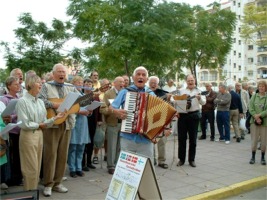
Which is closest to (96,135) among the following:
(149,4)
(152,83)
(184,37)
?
(152,83)

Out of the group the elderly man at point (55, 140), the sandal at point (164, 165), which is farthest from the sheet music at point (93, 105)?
the sandal at point (164, 165)

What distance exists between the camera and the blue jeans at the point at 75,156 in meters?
6.53

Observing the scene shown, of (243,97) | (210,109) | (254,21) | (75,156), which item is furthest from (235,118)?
(254,21)

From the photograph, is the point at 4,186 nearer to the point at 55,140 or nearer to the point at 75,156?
the point at 55,140

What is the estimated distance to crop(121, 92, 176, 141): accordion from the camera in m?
4.68

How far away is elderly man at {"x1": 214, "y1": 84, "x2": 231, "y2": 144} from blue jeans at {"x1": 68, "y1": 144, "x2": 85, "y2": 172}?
21.1 ft

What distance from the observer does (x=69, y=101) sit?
4.98 m

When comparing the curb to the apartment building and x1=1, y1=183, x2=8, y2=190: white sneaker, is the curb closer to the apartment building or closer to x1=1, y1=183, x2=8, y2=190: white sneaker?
x1=1, y1=183, x2=8, y2=190: white sneaker

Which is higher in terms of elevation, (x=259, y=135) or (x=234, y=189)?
(x=259, y=135)

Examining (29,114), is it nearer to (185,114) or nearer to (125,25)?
(185,114)

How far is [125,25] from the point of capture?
36.8 ft

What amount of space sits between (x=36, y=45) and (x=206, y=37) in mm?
9168

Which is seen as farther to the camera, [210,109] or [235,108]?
[235,108]

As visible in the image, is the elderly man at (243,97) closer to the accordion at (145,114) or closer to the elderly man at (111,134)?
the elderly man at (111,134)
